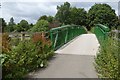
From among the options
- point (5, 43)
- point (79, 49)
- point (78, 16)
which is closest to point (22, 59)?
point (5, 43)

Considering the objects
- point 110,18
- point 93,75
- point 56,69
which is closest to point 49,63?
point 56,69

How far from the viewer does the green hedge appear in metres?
6.16

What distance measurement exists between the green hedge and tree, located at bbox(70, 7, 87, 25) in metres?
53.7

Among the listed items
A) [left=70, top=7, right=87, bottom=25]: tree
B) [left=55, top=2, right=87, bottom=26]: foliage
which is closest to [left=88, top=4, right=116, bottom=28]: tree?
[left=70, top=7, right=87, bottom=25]: tree

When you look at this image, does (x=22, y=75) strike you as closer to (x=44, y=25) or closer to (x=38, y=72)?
(x=38, y=72)

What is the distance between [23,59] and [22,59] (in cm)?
4

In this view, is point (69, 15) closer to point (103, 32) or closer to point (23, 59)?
point (103, 32)

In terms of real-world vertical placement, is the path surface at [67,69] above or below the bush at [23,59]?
below

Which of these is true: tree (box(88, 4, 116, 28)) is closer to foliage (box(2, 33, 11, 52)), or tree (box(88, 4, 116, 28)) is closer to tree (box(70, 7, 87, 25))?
tree (box(70, 7, 87, 25))

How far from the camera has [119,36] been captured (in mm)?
7398

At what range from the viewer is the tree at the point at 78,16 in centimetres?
6500

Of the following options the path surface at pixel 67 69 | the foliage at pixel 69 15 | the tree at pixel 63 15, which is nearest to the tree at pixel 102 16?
the foliage at pixel 69 15

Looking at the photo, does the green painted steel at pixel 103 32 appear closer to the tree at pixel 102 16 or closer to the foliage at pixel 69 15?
the foliage at pixel 69 15

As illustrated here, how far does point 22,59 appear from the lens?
7.00 metres
